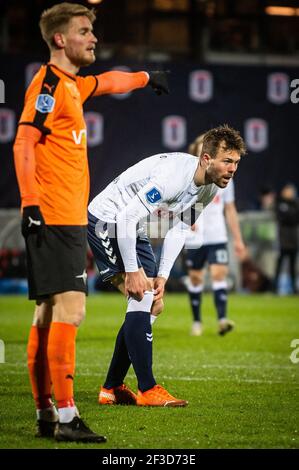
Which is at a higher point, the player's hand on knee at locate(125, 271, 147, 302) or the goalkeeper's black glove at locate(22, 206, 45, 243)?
the goalkeeper's black glove at locate(22, 206, 45, 243)

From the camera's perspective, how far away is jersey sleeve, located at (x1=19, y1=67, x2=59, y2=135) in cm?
498

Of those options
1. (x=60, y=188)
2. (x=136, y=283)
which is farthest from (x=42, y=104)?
(x=136, y=283)

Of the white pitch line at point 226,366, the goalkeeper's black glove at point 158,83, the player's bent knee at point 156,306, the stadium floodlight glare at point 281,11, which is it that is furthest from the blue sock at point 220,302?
the stadium floodlight glare at point 281,11

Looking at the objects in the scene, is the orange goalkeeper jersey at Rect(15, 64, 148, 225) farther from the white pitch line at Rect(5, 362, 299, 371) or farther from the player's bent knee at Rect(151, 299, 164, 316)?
the white pitch line at Rect(5, 362, 299, 371)

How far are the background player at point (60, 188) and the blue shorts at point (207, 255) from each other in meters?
6.92

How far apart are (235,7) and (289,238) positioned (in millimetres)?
7151

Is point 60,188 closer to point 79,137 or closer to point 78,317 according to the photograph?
point 79,137

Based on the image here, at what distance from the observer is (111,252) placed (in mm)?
6520

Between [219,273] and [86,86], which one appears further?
[219,273]

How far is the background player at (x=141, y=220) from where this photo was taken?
19.7 ft

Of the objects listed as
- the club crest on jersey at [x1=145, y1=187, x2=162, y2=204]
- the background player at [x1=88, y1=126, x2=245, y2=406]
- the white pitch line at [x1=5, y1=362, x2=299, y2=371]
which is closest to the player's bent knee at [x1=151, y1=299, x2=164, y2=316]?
the background player at [x1=88, y1=126, x2=245, y2=406]

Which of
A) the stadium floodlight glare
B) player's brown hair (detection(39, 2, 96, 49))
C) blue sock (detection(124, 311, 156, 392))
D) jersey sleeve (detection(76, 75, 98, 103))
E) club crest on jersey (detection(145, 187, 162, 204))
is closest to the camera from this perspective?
player's brown hair (detection(39, 2, 96, 49))

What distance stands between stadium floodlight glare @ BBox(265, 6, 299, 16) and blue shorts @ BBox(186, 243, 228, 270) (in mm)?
13954

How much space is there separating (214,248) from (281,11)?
14.4m
